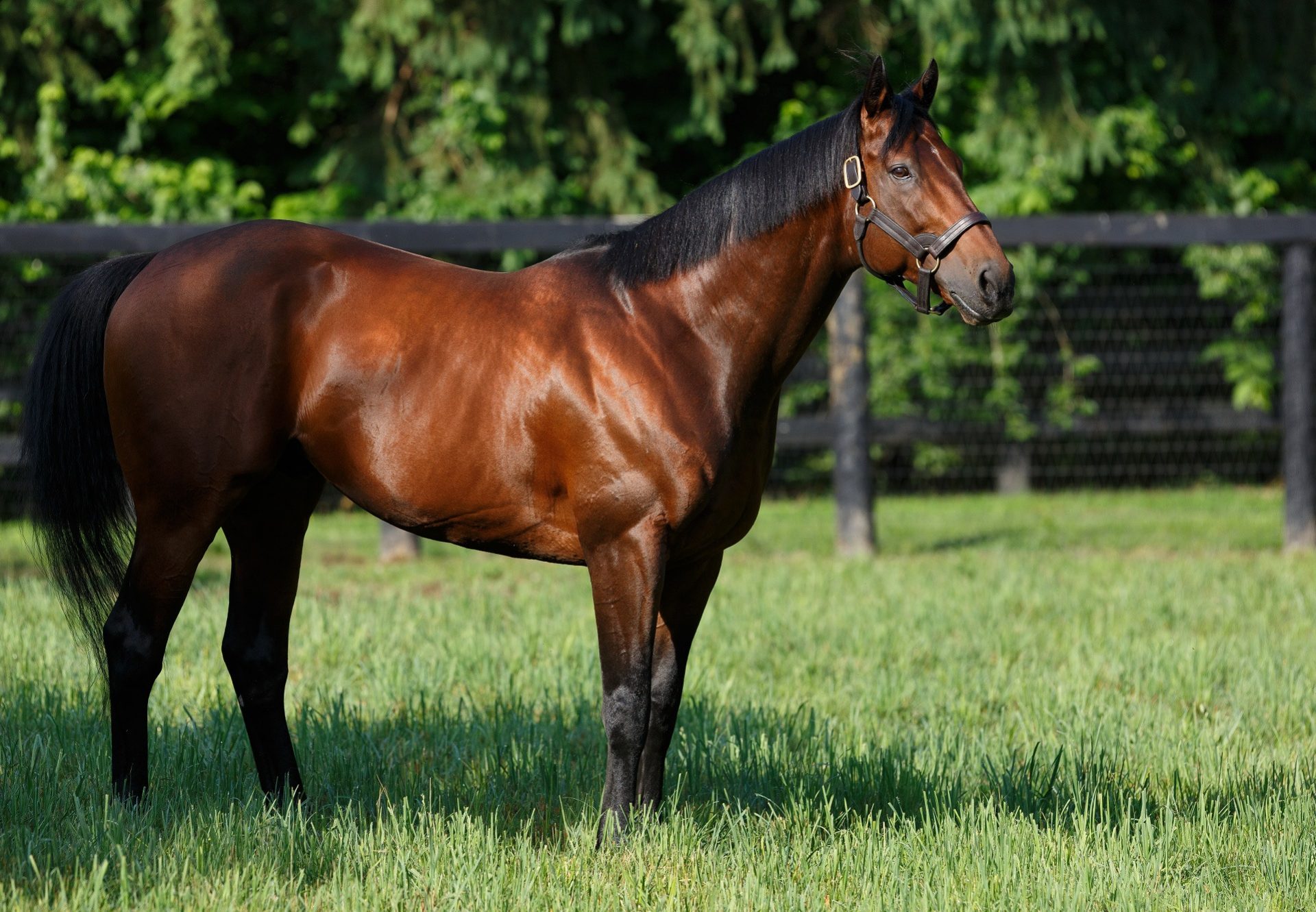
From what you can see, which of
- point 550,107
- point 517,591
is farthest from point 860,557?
point 550,107

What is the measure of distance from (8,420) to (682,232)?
343 inches

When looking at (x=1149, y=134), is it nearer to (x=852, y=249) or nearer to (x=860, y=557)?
(x=860, y=557)

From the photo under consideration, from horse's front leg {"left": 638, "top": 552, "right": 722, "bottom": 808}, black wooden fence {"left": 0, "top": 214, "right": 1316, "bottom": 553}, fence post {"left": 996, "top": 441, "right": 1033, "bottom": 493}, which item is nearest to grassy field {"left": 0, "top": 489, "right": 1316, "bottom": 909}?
horse's front leg {"left": 638, "top": 552, "right": 722, "bottom": 808}

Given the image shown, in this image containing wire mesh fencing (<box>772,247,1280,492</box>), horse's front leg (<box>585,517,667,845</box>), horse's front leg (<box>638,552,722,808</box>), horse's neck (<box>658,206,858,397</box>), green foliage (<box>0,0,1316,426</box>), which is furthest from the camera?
green foliage (<box>0,0,1316,426</box>)

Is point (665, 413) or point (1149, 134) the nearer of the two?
point (665, 413)

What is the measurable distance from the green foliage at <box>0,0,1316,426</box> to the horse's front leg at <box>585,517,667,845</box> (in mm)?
8677

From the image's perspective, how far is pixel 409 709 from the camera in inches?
182

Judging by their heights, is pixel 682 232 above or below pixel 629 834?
above

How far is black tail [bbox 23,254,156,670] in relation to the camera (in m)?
3.70

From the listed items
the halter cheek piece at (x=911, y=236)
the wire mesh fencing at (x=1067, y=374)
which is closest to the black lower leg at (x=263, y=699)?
the halter cheek piece at (x=911, y=236)

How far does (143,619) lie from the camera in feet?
11.6

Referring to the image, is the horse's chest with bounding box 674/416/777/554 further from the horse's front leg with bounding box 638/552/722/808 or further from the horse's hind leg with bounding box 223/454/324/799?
the horse's hind leg with bounding box 223/454/324/799

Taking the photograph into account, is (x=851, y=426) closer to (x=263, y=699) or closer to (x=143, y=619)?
(x=263, y=699)

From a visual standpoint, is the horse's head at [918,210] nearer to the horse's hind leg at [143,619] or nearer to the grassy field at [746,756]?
the grassy field at [746,756]
